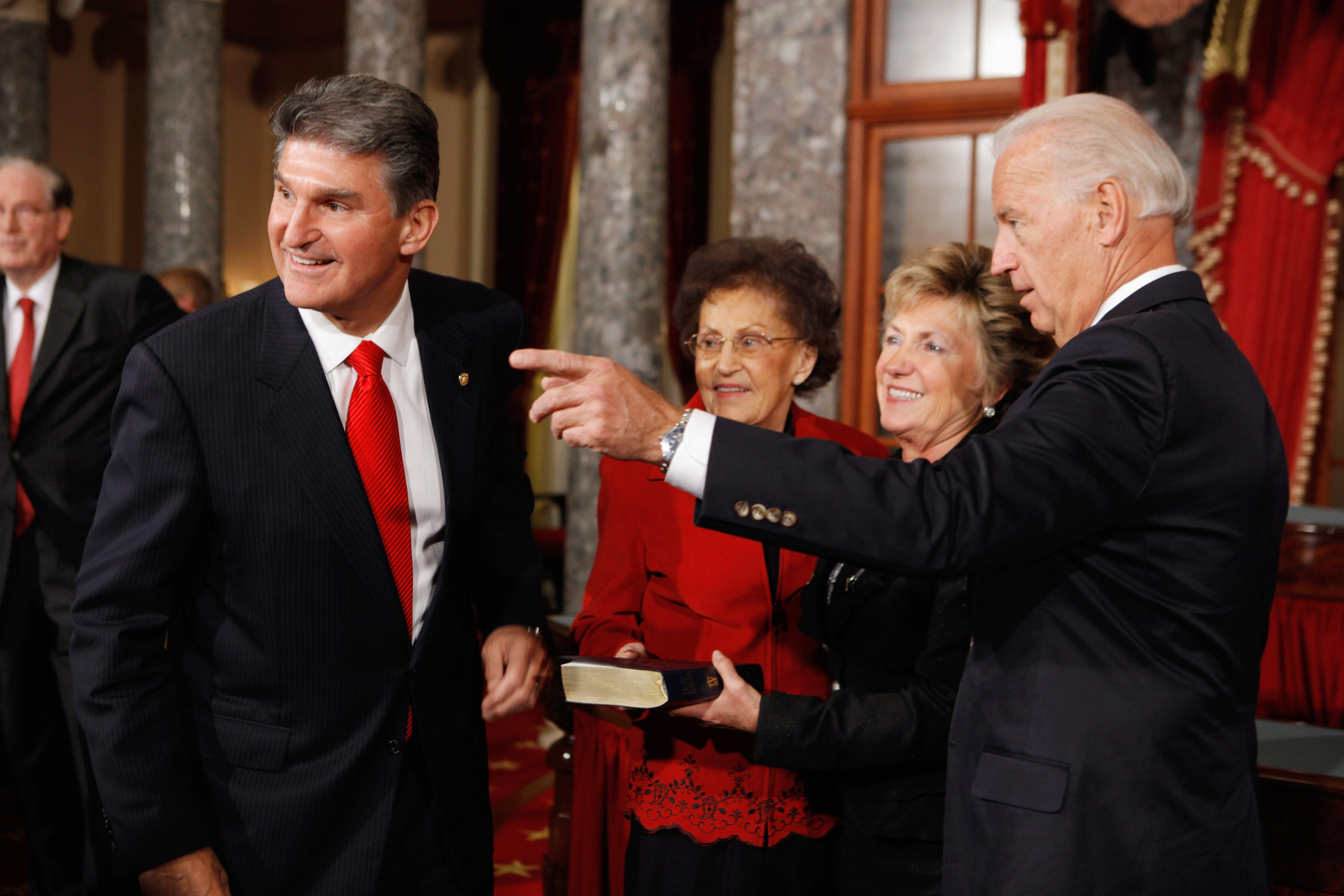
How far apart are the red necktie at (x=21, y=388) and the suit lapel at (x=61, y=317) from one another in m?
0.04

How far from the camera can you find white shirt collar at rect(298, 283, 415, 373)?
1.65 meters

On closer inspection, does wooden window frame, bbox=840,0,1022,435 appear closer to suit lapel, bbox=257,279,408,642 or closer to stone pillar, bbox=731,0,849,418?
stone pillar, bbox=731,0,849,418

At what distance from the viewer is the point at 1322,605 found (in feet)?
12.6

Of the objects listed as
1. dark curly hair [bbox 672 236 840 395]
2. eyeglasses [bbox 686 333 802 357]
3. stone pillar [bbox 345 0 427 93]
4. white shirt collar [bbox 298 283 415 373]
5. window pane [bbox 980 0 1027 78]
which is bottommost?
white shirt collar [bbox 298 283 415 373]

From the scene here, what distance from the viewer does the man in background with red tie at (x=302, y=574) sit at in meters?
1.47

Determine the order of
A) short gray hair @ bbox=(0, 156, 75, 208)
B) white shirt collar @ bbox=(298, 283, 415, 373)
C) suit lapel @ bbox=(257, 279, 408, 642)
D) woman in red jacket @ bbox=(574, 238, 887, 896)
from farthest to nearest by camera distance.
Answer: short gray hair @ bbox=(0, 156, 75, 208), woman in red jacket @ bbox=(574, 238, 887, 896), white shirt collar @ bbox=(298, 283, 415, 373), suit lapel @ bbox=(257, 279, 408, 642)

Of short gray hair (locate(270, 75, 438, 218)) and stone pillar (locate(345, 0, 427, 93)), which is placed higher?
stone pillar (locate(345, 0, 427, 93))

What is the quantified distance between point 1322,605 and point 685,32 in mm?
6159

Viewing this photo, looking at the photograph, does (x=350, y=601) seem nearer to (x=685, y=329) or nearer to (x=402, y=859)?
(x=402, y=859)

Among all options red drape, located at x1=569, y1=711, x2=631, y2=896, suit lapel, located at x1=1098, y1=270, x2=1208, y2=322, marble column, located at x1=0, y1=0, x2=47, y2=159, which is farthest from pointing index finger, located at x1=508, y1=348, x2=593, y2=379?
marble column, located at x1=0, y1=0, x2=47, y2=159

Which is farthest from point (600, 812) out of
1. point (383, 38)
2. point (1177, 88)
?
point (383, 38)

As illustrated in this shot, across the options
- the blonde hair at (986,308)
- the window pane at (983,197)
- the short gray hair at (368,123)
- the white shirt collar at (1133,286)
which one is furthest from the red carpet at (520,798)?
the window pane at (983,197)

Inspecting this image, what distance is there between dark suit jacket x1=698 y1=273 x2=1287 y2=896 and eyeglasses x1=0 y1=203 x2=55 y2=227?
299cm

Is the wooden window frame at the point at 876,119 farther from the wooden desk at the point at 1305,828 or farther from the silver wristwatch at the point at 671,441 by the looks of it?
the silver wristwatch at the point at 671,441
